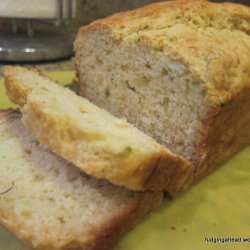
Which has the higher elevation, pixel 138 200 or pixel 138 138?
pixel 138 138

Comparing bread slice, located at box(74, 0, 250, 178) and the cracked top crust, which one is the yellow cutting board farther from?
the cracked top crust

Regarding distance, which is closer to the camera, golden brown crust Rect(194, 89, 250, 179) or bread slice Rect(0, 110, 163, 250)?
bread slice Rect(0, 110, 163, 250)

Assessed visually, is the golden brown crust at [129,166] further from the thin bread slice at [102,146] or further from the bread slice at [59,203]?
the bread slice at [59,203]

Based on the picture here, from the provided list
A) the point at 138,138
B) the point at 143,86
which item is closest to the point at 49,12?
the point at 143,86

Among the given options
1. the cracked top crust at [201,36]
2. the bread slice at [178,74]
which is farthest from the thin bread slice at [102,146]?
the cracked top crust at [201,36]

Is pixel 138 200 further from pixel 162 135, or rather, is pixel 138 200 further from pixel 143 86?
pixel 143 86

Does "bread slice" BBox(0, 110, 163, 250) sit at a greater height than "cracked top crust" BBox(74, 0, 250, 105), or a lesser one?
lesser

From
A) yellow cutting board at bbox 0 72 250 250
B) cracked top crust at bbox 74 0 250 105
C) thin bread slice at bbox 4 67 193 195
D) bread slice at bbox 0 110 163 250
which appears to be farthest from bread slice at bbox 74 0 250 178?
bread slice at bbox 0 110 163 250
